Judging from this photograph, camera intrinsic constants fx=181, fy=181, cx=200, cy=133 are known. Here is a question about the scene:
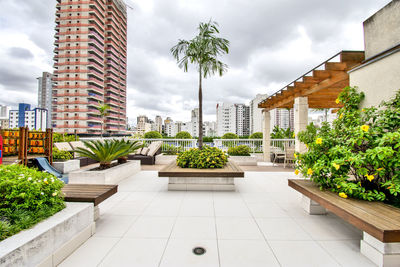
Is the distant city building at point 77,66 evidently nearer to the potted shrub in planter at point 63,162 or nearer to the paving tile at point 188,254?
the potted shrub in planter at point 63,162

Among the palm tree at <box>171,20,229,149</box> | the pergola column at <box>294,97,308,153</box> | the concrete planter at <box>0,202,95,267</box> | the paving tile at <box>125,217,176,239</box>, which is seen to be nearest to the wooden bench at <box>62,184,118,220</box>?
the concrete planter at <box>0,202,95,267</box>

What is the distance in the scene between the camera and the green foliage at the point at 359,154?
74.5 inches

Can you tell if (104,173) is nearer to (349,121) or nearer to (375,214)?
(375,214)

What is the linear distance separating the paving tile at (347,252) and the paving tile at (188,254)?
3.65ft

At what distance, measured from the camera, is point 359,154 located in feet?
6.60

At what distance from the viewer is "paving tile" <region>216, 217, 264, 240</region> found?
2016 millimetres

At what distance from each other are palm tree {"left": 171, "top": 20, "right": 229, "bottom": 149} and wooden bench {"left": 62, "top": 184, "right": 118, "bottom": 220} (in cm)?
339

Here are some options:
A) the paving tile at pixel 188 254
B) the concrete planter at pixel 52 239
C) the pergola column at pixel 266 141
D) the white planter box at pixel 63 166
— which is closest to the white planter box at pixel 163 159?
the white planter box at pixel 63 166

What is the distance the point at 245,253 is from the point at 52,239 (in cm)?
166

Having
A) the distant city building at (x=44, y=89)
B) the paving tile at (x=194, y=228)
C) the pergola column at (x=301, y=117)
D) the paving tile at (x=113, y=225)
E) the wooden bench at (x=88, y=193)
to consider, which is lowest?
the paving tile at (x=113, y=225)

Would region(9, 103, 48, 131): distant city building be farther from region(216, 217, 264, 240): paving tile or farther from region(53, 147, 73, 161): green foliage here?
region(216, 217, 264, 240): paving tile

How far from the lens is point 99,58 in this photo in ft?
159

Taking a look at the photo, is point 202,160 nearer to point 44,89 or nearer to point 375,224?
point 375,224

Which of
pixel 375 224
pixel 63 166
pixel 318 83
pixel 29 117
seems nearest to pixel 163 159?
pixel 63 166
